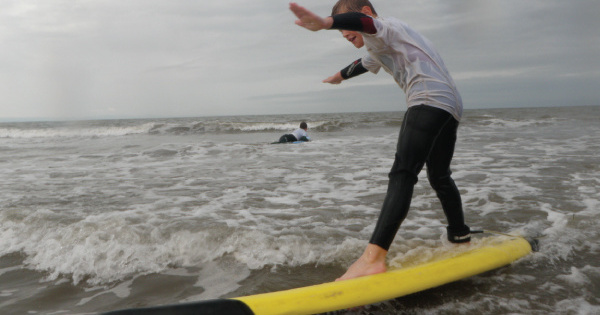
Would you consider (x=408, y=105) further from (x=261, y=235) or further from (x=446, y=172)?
(x=261, y=235)

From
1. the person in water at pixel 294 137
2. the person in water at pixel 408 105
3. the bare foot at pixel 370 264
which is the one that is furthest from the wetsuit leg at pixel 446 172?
the person in water at pixel 294 137

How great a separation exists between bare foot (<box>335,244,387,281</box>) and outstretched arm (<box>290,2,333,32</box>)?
1191 millimetres

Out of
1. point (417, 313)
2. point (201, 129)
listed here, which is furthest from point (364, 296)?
point (201, 129)

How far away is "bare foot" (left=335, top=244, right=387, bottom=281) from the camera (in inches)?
86.7

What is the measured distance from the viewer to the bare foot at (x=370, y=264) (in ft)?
7.22

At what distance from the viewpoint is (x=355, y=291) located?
2.00 m

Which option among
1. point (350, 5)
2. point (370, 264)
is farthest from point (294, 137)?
point (370, 264)

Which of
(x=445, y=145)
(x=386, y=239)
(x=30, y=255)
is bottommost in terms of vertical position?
(x=30, y=255)

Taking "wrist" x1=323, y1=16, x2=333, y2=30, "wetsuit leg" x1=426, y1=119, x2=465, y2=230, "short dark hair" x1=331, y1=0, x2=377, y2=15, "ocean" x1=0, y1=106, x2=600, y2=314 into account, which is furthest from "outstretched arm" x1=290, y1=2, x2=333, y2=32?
"ocean" x1=0, y1=106, x2=600, y2=314

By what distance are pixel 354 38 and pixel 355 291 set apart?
1.41 meters

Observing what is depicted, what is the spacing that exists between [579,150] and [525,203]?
561 centimetres

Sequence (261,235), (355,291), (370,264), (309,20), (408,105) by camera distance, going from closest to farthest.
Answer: (309,20) < (355,291) < (370,264) < (408,105) < (261,235)

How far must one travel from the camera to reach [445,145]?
8.19ft

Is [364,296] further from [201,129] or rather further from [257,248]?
[201,129]
